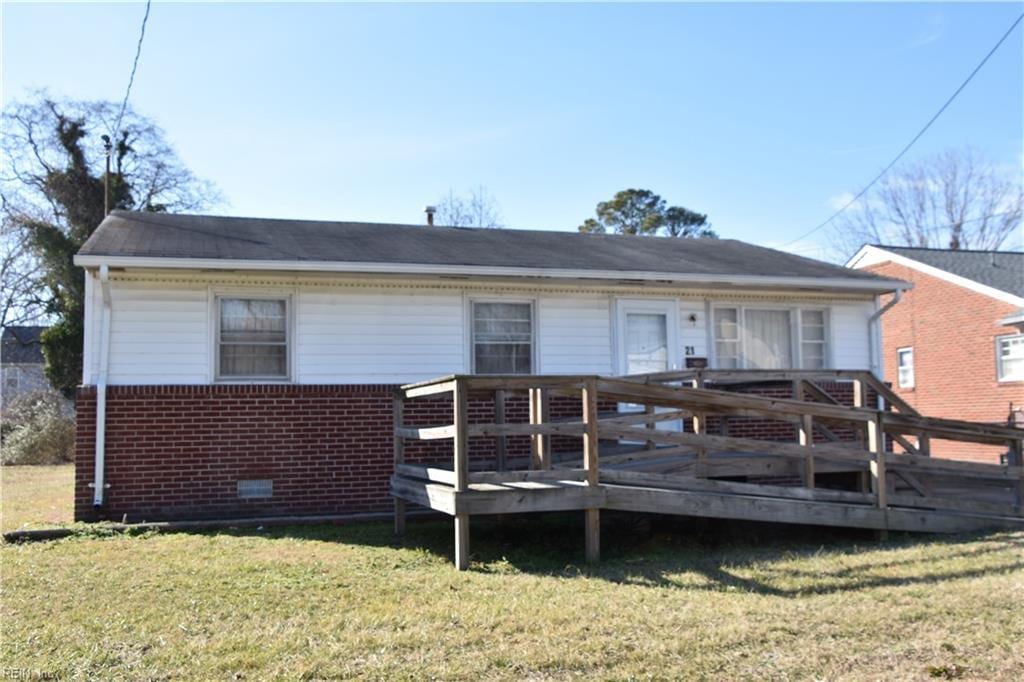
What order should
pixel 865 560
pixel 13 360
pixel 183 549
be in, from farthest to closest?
1. pixel 13 360
2. pixel 183 549
3. pixel 865 560

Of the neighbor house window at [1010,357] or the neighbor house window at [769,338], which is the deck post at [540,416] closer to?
the neighbor house window at [769,338]

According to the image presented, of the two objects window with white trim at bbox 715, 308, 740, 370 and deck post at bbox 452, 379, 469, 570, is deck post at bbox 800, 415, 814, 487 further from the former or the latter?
deck post at bbox 452, 379, 469, 570

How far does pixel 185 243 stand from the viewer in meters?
10.3

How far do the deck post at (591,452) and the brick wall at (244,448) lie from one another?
10.2ft

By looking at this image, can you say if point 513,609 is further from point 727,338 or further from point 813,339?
point 813,339

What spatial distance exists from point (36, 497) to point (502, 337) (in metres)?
7.29

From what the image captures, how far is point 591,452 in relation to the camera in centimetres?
741

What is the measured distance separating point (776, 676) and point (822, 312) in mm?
8871

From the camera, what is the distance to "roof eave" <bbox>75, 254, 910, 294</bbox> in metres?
9.27

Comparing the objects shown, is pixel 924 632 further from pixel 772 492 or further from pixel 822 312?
pixel 822 312

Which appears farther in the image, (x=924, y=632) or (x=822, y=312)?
(x=822, y=312)

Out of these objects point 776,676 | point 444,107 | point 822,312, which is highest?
point 444,107

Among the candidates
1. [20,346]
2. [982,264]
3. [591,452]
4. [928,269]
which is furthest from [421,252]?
[20,346]

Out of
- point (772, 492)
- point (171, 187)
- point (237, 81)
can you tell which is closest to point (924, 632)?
point (772, 492)
